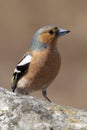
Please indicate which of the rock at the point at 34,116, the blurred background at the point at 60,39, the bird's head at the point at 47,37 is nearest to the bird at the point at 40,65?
the bird's head at the point at 47,37

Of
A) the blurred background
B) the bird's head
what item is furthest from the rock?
the blurred background

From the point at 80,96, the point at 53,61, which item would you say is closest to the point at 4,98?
the point at 53,61

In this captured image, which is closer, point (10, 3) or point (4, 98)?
point (4, 98)

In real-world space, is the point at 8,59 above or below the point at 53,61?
below

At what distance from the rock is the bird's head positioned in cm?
404

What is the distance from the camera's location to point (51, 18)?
2822 centimetres

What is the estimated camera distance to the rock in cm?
542

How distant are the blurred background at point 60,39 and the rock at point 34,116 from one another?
12.5m

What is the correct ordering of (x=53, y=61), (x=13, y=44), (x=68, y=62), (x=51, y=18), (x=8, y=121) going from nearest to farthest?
(x=8, y=121) → (x=53, y=61) → (x=68, y=62) → (x=13, y=44) → (x=51, y=18)

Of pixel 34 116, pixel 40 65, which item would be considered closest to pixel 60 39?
pixel 40 65

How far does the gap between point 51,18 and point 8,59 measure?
5020mm

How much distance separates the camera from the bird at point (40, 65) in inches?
365

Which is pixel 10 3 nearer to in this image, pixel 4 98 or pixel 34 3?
pixel 34 3

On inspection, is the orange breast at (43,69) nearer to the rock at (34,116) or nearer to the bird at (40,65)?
the bird at (40,65)
